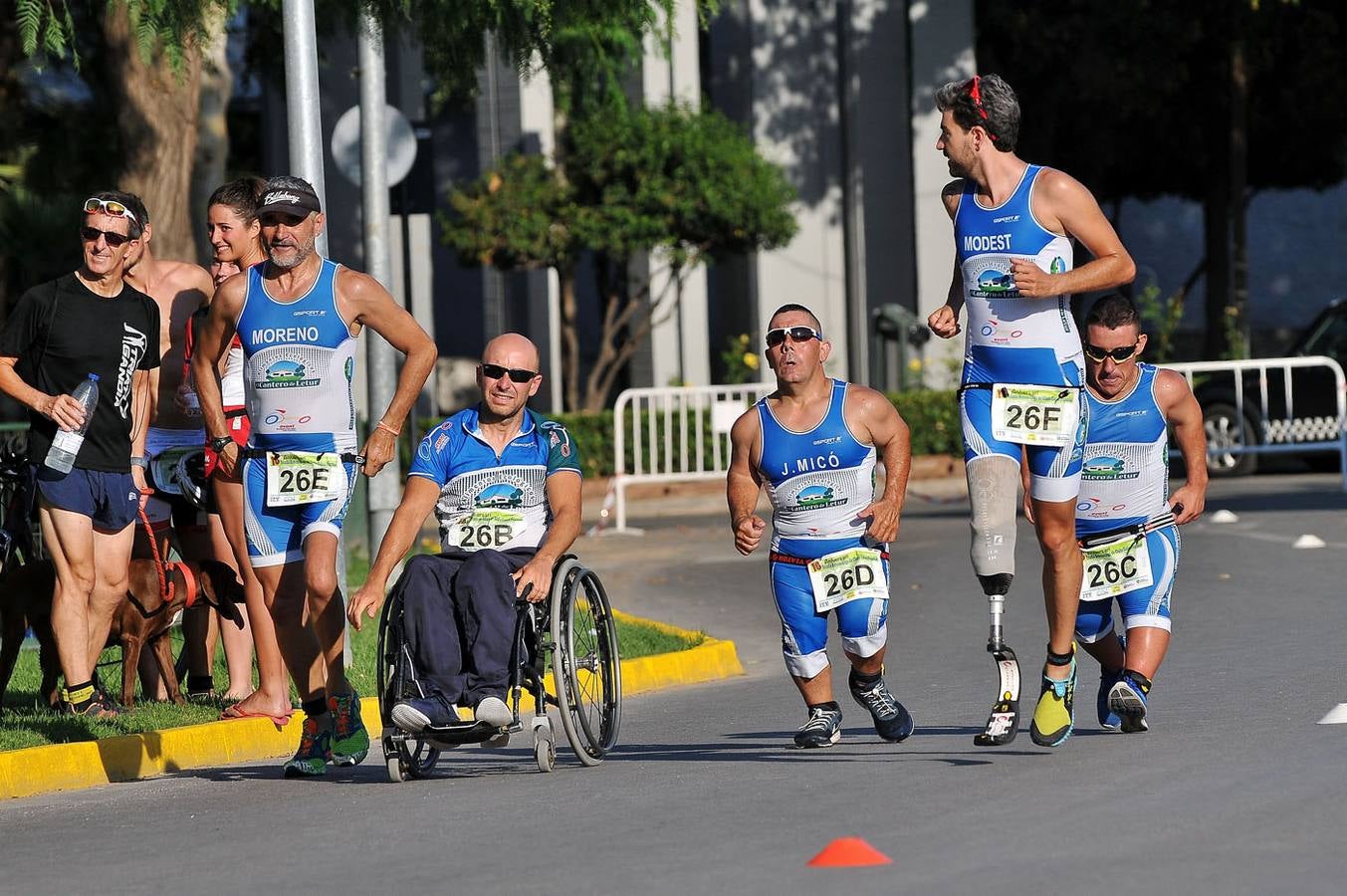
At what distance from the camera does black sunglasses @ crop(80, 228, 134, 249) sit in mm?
A: 8992

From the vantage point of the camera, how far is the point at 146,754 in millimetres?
8820

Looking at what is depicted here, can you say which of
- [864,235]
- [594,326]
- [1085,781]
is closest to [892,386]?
[864,235]

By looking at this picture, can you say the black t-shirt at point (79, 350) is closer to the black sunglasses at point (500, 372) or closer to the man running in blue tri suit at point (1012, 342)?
the black sunglasses at point (500, 372)

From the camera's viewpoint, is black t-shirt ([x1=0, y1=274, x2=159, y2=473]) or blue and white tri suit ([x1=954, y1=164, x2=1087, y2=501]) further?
black t-shirt ([x1=0, y1=274, x2=159, y2=473])

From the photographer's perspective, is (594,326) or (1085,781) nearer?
(1085,781)

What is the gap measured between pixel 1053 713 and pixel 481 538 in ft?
6.95

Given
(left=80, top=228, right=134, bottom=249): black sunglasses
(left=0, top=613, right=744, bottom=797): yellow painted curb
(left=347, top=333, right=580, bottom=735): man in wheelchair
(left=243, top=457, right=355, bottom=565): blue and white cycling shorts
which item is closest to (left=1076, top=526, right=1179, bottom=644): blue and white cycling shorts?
(left=347, top=333, right=580, bottom=735): man in wheelchair

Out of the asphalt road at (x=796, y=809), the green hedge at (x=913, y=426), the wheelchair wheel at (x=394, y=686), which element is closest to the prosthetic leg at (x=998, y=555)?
the asphalt road at (x=796, y=809)

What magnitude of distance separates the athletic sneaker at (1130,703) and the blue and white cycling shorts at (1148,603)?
239 millimetres

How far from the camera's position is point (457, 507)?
320 inches

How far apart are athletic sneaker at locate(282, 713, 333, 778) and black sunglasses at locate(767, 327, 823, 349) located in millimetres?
2135

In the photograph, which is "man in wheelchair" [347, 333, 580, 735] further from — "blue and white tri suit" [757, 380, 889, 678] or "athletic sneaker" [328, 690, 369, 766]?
"blue and white tri suit" [757, 380, 889, 678]

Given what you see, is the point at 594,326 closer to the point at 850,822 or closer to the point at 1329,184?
the point at 1329,184

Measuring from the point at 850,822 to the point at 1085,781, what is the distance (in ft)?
2.82
